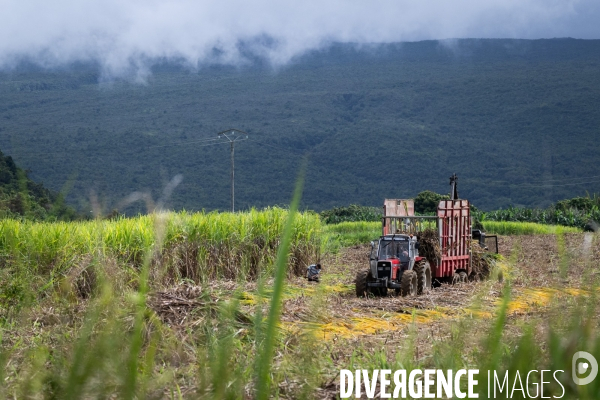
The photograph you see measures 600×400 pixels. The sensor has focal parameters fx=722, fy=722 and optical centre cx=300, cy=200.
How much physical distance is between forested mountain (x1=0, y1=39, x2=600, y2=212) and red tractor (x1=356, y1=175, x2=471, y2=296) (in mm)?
59099

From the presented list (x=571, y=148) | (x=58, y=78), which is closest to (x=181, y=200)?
(x=571, y=148)

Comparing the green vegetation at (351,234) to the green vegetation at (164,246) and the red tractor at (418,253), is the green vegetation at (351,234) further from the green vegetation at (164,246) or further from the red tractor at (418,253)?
the red tractor at (418,253)

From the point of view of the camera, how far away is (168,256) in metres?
11.2

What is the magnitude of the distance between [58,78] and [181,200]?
9577 centimetres

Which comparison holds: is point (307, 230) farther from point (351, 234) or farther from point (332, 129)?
point (332, 129)

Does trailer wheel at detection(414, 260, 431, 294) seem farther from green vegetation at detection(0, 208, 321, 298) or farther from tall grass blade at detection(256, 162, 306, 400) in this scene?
tall grass blade at detection(256, 162, 306, 400)

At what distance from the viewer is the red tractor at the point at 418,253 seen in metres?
10.9

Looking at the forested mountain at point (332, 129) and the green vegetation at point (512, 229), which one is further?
the forested mountain at point (332, 129)

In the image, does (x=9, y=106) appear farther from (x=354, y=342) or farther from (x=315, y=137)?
(x=354, y=342)

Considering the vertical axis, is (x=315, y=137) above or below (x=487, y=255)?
above

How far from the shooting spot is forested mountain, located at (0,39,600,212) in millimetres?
94875

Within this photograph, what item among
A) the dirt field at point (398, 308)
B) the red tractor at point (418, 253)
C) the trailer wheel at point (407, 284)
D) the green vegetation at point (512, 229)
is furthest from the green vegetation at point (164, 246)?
the green vegetation at point (512, 229)

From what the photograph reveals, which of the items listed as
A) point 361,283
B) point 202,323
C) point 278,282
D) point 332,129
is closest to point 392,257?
point 361,283

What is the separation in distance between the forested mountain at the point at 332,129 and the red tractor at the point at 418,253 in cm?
5910
